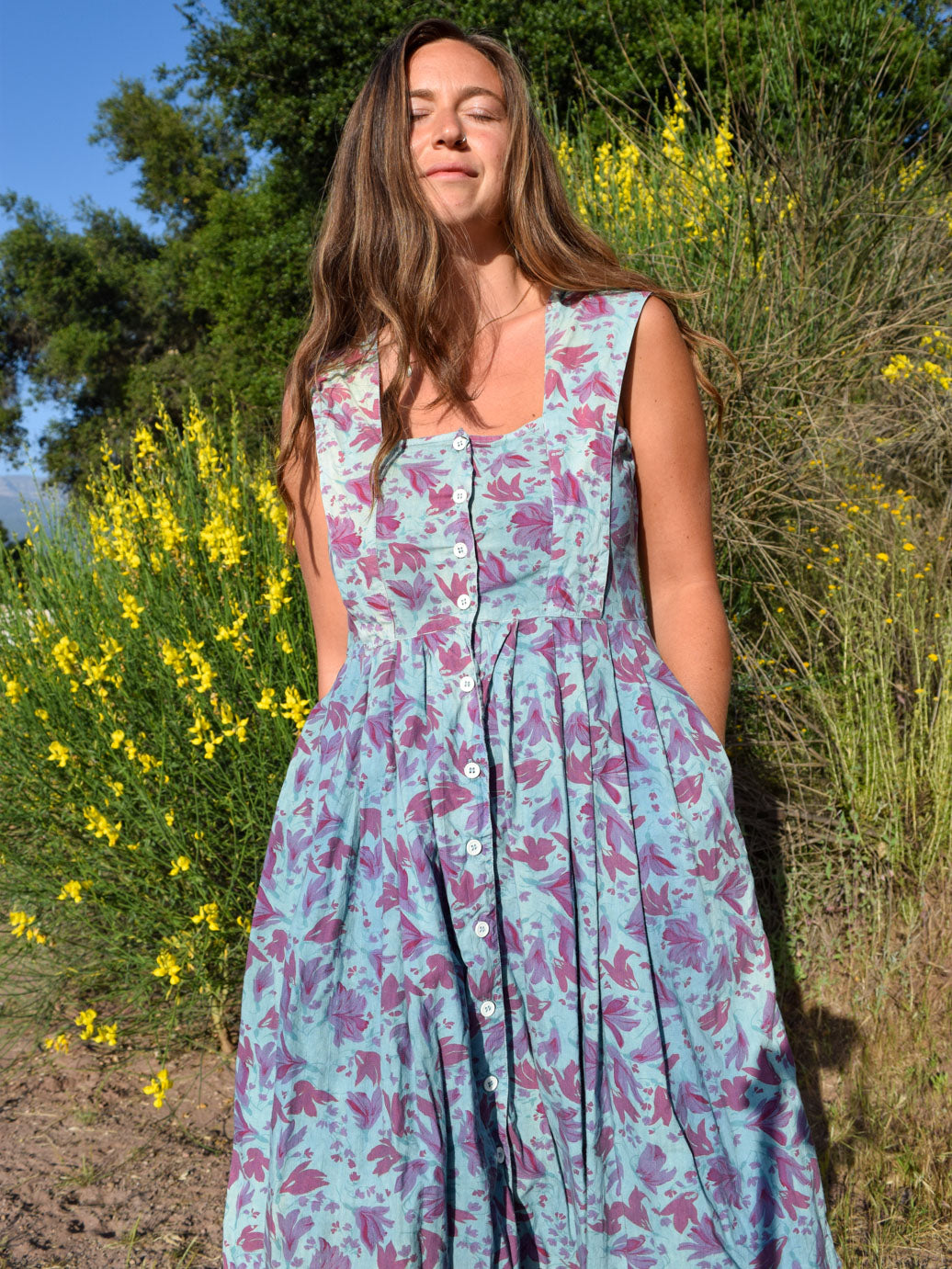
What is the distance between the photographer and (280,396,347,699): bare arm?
5.10 feet

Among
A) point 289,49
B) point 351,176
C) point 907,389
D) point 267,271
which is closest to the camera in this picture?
point 351,176

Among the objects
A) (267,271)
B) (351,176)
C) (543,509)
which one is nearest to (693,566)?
(543,509)

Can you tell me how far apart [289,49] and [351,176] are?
10096 millimetres

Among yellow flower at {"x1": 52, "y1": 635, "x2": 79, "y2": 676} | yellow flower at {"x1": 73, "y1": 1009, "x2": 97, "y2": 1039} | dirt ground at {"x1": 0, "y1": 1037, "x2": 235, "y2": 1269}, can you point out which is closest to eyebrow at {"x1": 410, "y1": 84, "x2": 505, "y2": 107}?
yellow flower at {"x1": 52, "y1": 635, "x2": 79, "y2": 676}

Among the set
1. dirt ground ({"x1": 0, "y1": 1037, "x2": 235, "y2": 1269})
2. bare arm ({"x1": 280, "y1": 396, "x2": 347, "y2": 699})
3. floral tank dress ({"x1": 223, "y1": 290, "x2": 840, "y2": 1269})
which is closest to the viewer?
floral tank dress ({"x1": 223, "y1": 290, "x2": 840, "y2": 1269})

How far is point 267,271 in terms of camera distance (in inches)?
470

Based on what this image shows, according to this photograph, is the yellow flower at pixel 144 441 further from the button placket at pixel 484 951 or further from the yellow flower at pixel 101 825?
the button placket at pixel 484 951

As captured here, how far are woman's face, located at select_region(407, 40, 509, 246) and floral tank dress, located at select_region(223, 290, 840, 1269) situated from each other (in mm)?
334

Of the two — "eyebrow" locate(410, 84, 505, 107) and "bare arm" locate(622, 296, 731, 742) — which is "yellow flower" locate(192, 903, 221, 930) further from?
"eyebrow" locate(410, 84, 505, 107)

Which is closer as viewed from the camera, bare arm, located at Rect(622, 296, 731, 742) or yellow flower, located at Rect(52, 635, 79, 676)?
bare arm, located at Rect(622, 296, 731, 742)

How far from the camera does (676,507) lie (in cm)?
144

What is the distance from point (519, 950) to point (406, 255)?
0.97 metres

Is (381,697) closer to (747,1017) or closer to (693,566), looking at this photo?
(693,566)

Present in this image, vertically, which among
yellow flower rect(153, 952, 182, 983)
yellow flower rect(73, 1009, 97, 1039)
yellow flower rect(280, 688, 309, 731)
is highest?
yellow flower rect(280, 688, 309, 731)
